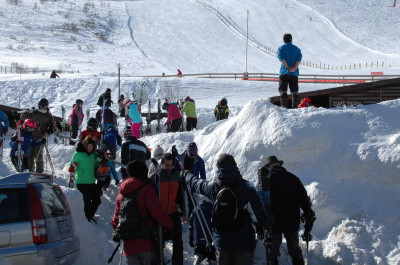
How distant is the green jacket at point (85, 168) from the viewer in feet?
33.0

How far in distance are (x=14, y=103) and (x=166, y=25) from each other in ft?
148

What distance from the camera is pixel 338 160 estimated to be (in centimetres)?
1013

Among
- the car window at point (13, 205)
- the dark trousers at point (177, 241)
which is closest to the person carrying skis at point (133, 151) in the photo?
the dark trousers at point (177, 241)

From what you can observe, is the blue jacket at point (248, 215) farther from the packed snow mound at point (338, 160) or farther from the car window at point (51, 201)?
the packed snow mound at point (338, 160)

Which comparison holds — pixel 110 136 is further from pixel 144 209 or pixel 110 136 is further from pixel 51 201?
pixel 144 209

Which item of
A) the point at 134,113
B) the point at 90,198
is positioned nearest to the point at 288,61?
the point at 90,198

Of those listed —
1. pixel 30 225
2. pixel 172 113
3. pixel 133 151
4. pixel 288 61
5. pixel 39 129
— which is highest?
pixel 288 61

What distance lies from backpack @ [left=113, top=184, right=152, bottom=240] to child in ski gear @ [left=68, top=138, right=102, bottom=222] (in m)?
3.36

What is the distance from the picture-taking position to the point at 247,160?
11.2m

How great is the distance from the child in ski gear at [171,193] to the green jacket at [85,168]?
2221mm

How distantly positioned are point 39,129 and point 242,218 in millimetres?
7461

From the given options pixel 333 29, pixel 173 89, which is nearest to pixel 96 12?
pixel 333 29

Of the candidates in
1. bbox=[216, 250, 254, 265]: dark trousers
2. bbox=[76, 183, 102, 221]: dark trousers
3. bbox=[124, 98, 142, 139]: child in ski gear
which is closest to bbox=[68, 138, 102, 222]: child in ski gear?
bbox=[76, 183, 102, 221]: dark trousers

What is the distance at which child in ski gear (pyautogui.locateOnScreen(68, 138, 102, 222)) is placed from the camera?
1004 centimetres
